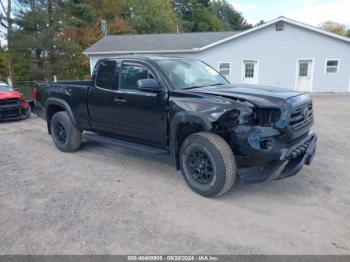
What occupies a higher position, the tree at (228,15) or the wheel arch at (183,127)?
the tree at (228,15)

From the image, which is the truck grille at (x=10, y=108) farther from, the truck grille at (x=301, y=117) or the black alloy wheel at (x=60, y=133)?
the truck grille at (x=301, y=117)

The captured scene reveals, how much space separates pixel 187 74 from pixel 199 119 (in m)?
1.20

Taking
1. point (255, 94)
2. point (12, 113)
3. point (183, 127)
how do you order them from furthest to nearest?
1. point (12, 113)
2. point (183, 127)
3. point (255, 94)

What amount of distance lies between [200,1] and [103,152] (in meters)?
53.4

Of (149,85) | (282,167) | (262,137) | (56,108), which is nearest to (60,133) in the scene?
(56,108)

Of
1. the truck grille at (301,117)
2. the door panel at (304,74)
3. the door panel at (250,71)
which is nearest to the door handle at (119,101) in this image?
the truck grille at (301,117)

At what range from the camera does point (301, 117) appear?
161 inches

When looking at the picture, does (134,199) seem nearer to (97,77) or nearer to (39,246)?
(39,246)

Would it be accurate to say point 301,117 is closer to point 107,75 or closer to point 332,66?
point 107,75

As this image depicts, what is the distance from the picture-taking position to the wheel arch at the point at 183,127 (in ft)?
13.0

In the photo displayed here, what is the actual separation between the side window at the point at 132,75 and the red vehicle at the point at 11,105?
686 centimetres

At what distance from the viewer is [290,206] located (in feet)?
12.6

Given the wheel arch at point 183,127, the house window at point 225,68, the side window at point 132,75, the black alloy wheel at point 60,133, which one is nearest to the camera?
the wheel arch at point 183,127

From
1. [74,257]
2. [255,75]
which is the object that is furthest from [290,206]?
[255,75]
